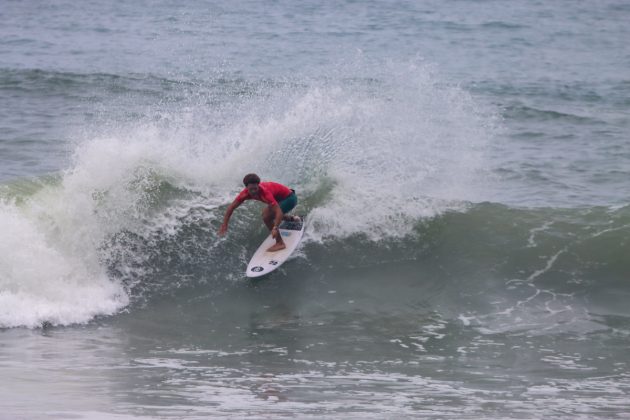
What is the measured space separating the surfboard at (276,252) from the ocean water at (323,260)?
0.20 m

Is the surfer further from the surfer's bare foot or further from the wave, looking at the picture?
the wave

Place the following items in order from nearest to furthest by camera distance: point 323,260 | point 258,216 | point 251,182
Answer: point 251,182
point 323,260
point 258,216

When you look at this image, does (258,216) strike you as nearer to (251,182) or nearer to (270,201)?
(270,201)

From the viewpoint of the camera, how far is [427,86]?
68.2 feet

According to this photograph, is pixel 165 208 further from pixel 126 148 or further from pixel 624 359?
pixel 624 359

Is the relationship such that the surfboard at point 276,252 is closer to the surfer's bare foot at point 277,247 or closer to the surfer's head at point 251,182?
the surfer's bare foot at point 277,247

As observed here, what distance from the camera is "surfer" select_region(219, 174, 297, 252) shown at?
11.3 m

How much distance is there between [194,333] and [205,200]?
3335mm

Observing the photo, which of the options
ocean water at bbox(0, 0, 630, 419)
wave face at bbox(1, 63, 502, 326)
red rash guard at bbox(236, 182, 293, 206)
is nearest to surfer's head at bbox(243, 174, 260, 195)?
red rash guard at bbox(236, 182, 293, 206)

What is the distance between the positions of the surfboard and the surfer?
4.2 inches

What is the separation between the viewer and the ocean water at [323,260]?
8.33m

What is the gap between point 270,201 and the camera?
37.9 ft

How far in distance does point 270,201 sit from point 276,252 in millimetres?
1001

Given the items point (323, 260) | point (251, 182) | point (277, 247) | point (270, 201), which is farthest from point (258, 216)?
point (251, 182)
